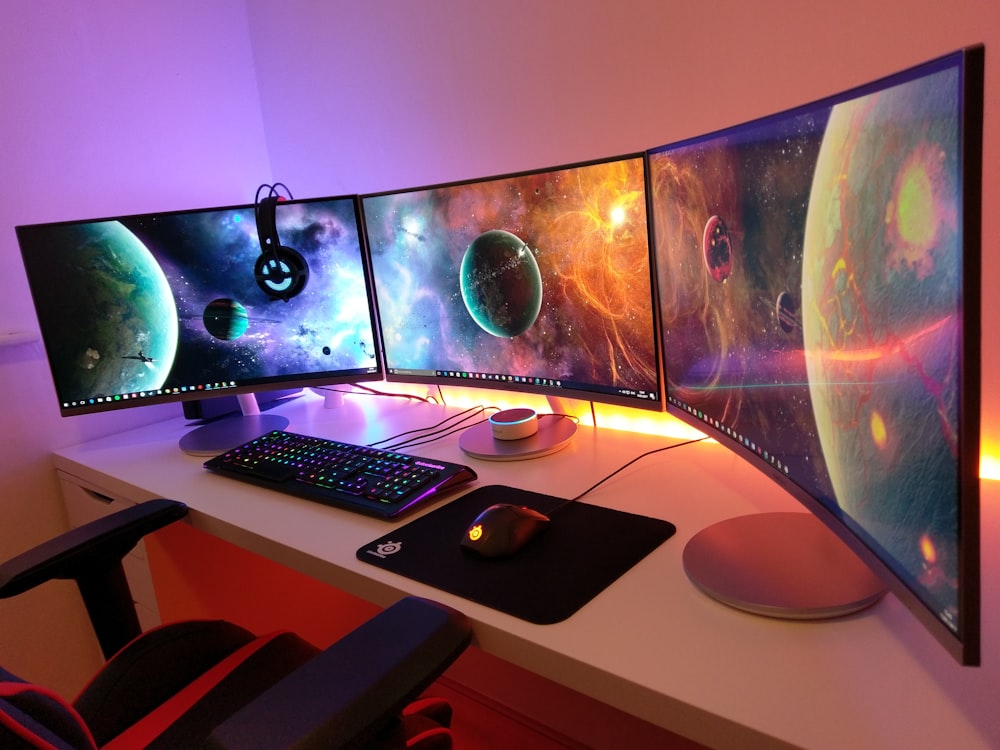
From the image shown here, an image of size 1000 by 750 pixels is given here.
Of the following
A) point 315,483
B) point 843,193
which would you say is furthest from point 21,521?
point 843,193

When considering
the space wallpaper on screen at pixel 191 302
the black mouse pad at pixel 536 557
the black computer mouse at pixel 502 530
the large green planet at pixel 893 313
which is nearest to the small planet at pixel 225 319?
the space wallpaper on screen at pixel 191 302

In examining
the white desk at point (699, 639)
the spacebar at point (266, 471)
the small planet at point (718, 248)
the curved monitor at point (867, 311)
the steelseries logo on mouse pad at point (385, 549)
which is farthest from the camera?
the spacebar at point (266, 471)

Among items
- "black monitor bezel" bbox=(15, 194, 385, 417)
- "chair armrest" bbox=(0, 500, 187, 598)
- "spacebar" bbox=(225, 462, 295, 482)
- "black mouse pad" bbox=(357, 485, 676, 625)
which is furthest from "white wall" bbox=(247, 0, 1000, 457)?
"chair armrest" bbox=(0, 500, 187, 598)

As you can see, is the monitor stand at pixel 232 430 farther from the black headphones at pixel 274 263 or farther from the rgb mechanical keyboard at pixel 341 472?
the black headphones at pixel 274 263

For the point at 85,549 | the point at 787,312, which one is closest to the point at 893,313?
the point at 787,312

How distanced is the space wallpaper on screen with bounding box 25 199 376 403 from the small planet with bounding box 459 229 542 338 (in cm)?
30

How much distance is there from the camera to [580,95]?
51.3 inches

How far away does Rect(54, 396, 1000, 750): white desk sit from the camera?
0.55 meters

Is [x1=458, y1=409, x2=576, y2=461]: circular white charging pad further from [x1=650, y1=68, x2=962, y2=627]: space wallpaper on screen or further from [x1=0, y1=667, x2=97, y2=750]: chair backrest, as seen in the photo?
[x1=0, y1=667, x2=97, y2=750]: chair backrest

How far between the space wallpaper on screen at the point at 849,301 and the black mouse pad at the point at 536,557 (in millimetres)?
191

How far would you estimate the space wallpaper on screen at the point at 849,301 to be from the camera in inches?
18.2

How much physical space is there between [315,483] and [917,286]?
0.92 metres

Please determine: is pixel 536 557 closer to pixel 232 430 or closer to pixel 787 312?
pixel 787 312

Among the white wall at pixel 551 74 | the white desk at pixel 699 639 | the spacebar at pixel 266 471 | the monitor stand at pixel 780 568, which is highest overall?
the white wall at pixel 551 74
